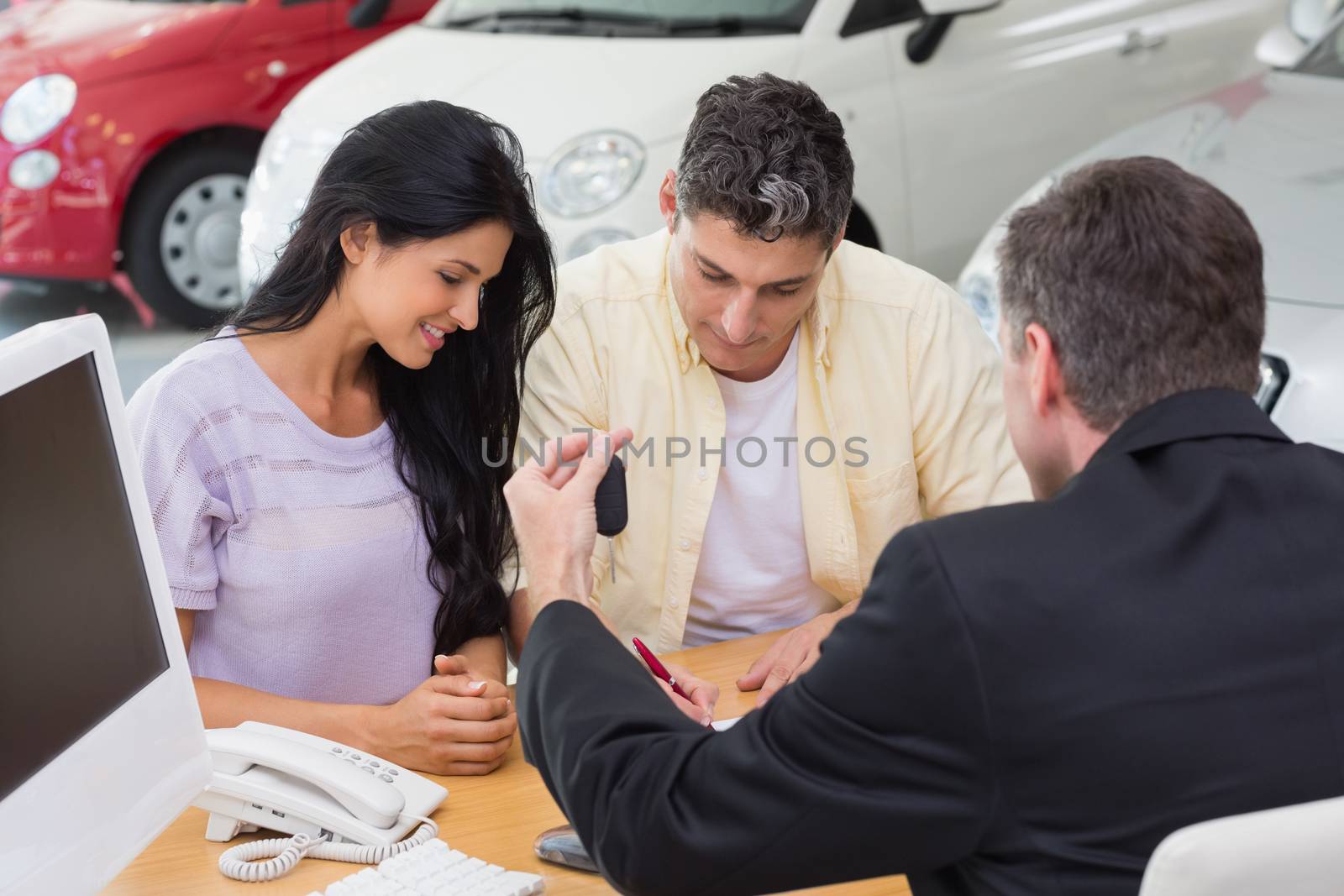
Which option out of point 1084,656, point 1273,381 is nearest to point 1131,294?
point 1084,656

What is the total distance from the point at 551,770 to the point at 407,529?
0.83 m

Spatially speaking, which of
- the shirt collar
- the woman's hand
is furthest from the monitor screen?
→ the shirt collar

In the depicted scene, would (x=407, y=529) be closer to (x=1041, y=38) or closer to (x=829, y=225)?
(x=829, y=225)

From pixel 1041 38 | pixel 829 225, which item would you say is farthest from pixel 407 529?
pixel 1041 38

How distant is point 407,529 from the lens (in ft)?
6.98

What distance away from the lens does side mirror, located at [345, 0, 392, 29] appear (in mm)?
5633

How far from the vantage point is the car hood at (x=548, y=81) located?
4.14 meters

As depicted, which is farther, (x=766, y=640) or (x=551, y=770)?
(x=766, y=640)

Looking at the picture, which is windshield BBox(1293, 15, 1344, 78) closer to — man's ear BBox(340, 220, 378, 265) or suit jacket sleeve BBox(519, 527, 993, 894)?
man's ear BBox(340, 220, 378, 265)

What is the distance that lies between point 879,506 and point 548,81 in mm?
2303

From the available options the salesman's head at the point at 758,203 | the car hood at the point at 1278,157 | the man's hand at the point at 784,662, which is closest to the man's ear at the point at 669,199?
the salesman's head at the point at 758,203

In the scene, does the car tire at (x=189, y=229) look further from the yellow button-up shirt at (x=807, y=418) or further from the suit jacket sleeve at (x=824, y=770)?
the suit jacket sleeve at (x=824, y=770)

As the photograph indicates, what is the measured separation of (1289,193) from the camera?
3.49m

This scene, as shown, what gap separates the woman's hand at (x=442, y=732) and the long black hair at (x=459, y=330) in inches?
13.2
